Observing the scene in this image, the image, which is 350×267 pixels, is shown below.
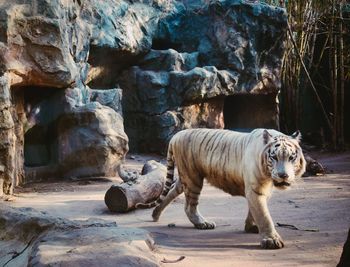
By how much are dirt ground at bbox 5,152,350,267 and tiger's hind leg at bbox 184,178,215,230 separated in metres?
0.10

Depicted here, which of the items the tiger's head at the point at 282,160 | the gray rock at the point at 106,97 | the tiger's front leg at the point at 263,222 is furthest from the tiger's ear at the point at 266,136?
the gray rock at the point at 106,97

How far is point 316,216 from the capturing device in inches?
218

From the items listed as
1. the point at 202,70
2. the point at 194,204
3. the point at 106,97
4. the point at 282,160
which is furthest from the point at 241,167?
the point at 202,70

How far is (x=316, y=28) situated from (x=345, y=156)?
4187mm

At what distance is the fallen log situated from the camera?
6145mm

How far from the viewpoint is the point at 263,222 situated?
13.9 ft

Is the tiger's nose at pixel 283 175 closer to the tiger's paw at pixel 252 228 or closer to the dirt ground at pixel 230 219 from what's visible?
the dirt ground at pixel 230 219

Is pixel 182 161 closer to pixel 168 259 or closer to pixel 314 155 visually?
pixel 168 259

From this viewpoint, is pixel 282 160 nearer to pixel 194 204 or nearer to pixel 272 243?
pixel 272 243

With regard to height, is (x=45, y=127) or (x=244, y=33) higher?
(x=244, y=33)

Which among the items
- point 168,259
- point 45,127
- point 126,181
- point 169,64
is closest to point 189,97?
point 169,64

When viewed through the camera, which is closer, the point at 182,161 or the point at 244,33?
the point at 182,161

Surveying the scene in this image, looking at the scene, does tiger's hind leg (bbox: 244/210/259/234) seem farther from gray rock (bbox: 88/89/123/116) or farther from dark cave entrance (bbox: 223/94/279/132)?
dark cave entrance (bbox: 223/94/279/132)

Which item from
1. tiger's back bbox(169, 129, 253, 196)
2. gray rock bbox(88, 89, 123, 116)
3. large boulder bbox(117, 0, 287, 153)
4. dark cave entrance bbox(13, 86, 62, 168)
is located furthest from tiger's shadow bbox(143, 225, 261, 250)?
large boulder bbox(117, 0, 287, 153)
